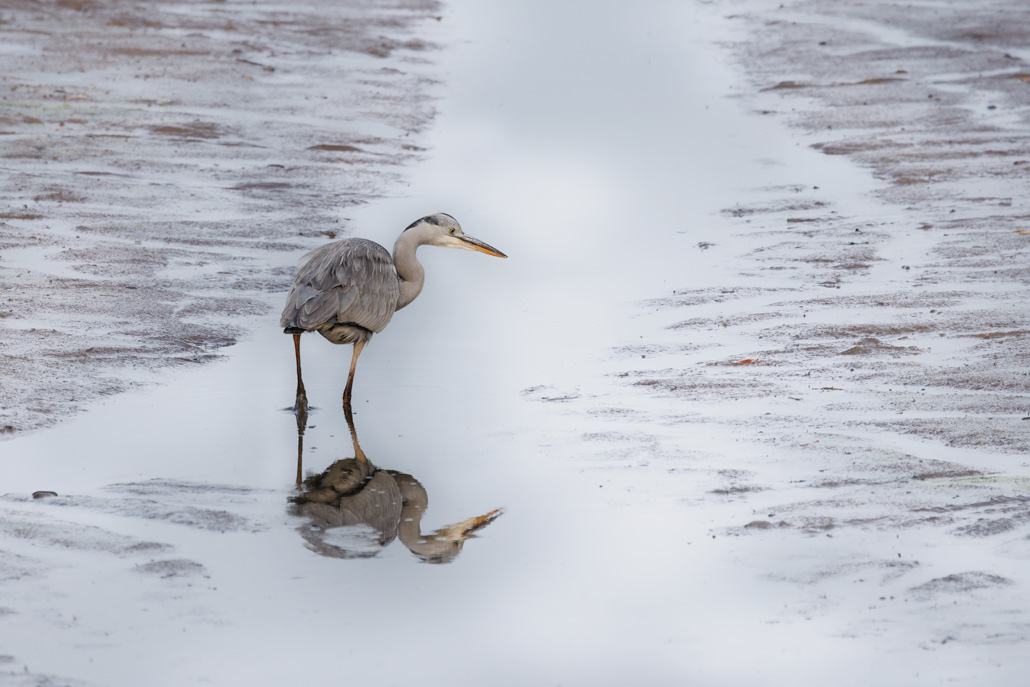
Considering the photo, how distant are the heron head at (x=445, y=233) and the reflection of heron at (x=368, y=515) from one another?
7.45 ft

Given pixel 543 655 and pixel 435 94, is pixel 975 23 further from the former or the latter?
pixel 543 655

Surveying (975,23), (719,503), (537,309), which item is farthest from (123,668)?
(975,23)

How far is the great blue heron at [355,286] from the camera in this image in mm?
7883

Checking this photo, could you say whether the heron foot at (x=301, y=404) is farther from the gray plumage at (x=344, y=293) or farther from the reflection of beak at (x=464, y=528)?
the reflection of beak at (x=464, y=528)

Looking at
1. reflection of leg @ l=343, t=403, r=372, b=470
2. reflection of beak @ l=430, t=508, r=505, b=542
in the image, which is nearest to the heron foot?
reflection of leg @ l=343, t=403, r=372, b=470

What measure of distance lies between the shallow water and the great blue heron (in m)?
0.43

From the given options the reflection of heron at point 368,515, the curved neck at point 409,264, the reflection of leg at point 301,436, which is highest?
the curved neck at point 409,264

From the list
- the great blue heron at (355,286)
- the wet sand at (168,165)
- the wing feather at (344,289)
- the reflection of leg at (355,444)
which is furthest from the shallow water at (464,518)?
the wet sand at (168,165)

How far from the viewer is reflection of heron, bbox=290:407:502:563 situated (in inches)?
233

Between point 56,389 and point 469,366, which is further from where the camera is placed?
point 469,366

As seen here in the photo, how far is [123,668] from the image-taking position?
4.77m

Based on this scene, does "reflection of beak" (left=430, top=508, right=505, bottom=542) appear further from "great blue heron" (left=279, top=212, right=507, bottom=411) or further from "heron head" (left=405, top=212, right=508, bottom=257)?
"heron head" (left=405, top=212, right=508, bottom=257)

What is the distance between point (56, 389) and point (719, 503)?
3970 millimetres

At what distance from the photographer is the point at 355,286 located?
8.13 m
